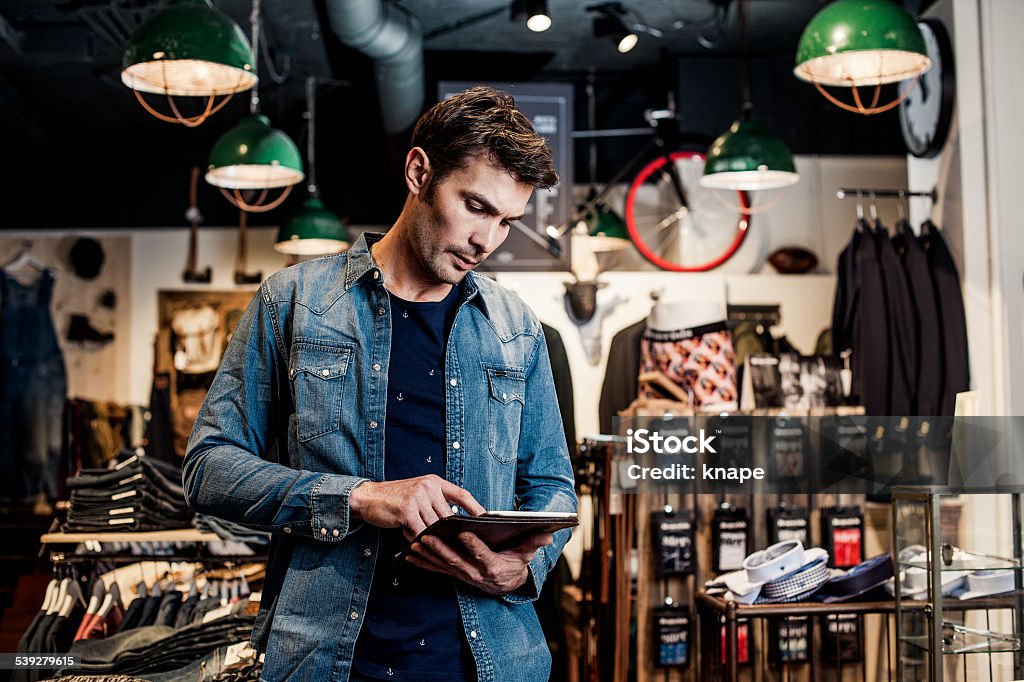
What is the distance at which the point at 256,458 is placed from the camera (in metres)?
1.64

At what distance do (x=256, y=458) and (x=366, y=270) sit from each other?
0.37 meters

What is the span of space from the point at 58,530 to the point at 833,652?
10.1ft

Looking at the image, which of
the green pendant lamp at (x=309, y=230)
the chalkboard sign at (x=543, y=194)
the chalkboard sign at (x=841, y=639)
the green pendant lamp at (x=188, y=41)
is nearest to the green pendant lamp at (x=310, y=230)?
the green pendant lamp at (x=309, y=230)

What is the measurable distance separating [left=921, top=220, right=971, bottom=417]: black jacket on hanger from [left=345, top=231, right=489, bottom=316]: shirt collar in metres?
3.53

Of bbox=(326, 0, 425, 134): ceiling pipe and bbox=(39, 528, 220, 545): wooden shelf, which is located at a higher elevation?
bbox=(326, 0, 425, 134): ceiling pipe

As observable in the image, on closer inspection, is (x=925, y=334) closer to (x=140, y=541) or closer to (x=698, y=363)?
(x=698, y=363)

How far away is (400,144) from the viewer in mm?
7543

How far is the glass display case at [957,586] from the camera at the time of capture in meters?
2.93

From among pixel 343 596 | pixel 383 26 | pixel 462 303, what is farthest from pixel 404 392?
pixel 383 26

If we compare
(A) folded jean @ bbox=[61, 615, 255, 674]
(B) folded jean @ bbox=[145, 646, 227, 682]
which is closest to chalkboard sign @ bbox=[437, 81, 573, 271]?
(A) folded jean @ bbox=[61, 615, 255, 674]

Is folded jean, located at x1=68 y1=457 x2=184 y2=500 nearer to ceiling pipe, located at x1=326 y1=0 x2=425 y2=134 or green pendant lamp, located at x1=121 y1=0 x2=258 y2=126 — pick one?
green pendant lamp, located at x1=121 y1=0 x2=258 y2=126

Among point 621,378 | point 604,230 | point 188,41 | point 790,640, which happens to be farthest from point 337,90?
point 790,640

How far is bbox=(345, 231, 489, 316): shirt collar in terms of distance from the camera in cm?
179

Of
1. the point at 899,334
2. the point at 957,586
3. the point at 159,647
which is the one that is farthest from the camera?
the point at 899,334
